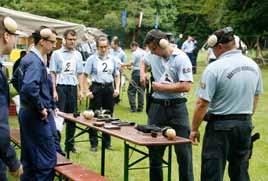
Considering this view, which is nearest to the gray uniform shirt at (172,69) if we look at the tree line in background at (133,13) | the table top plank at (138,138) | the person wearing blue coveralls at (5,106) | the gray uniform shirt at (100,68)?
the table top plank at (138,138)

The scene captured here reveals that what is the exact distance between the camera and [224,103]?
4906mm

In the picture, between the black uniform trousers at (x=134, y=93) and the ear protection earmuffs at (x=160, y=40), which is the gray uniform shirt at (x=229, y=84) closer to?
the ear protection earmuffs at (x=160, y=40)

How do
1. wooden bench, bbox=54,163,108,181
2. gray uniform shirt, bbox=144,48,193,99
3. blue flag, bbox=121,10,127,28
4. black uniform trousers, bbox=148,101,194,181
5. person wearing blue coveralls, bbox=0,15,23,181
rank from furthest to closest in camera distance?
blue flag, bbox=121,10,127,28, black uniform trousers, bbox=148,101,194,181, gray uniform shirt, bbox=144,48,193,99, wooden bench, bbox=54,163,108,181, person wearing blue coveralls, bbox=0,15,23,181

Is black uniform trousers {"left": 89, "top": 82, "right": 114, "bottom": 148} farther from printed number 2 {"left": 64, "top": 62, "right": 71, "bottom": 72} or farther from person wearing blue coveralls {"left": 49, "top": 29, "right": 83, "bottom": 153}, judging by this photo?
printed number 2 {"left": 64, "top": 62, "right": 71, "bottom": 72}

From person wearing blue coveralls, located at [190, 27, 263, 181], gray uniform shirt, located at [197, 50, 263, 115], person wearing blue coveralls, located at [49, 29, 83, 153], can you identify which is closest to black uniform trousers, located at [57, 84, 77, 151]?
person wearing blue coveralls, located at [49, 29, 83, 153]

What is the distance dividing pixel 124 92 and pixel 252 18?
50.7 feet

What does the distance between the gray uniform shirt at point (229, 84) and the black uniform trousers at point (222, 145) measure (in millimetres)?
134

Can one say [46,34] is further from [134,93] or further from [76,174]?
[134,93]

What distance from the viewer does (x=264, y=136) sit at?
406 inches

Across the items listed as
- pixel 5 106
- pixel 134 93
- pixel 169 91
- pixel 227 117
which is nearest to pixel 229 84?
pixel 227 117

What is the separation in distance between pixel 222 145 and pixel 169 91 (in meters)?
1.06

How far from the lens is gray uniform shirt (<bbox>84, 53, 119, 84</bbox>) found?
8.70 m

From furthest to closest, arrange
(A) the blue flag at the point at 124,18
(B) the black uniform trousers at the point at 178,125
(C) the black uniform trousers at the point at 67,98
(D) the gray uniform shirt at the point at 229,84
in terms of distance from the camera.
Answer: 1. (A) the blue flag at the point at 124,18
2. (C) the black uniform trousers at the point at 67,98
3. (B) the black uniform trousers at the point at 178,125
4. (D) the gray uniform shirt at the point at 229,84

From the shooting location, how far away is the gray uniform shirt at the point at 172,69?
5793mm
